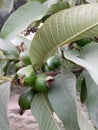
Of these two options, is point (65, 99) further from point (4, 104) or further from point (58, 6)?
point (58, 6)

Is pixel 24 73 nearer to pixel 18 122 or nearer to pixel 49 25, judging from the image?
pixel 49 25

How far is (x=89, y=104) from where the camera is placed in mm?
771

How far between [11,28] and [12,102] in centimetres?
563

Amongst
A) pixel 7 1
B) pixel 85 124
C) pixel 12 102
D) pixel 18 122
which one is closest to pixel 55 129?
pixel 85 124

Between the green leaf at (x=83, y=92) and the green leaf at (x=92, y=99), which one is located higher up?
the green leaf at (x=92, y=99)

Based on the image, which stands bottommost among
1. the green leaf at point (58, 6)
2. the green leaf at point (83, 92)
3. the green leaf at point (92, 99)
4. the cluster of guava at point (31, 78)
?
Result: the green leaf at point (83, 92)

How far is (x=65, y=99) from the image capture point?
0.72 metres

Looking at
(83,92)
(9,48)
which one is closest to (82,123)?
(83,92)

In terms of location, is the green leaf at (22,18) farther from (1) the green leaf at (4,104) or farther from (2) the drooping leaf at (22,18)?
(1) the green leaf at (4,104)

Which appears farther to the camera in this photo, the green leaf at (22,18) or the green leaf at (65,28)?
the green leaf at (22,18)

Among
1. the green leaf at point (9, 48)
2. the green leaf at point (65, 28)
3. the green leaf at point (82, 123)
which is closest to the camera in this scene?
the green leaf at point (65, 28)

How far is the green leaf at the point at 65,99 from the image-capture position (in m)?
0.72

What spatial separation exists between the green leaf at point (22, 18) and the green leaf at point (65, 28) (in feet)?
0.67

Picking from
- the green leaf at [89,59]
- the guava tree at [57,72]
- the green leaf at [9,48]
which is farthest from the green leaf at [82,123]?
the green leaf at [9,48]
